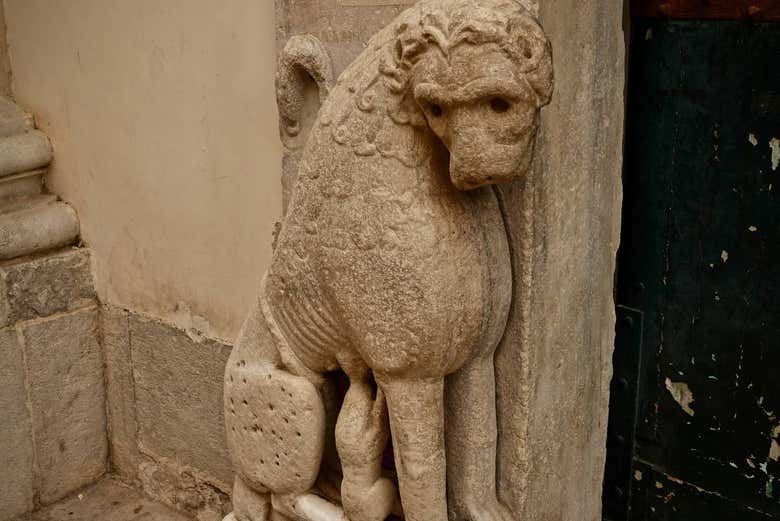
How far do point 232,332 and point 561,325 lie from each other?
1202 millimetres

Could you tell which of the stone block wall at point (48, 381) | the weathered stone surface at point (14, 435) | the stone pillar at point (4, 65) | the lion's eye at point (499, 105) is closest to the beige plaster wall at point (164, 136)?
the stone pillar at point (4, 65)

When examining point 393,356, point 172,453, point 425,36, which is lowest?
point 172,453

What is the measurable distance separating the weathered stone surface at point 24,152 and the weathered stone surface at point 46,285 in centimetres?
29

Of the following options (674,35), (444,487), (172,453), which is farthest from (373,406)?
(172,453)

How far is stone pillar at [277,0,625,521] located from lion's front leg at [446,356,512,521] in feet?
0.13

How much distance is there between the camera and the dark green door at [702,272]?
2.02 m

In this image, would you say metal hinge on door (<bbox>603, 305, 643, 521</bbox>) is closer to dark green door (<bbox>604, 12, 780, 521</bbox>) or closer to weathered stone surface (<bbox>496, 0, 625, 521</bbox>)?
dark green door (<bbox>604, 12, 780, 521</bbox>)

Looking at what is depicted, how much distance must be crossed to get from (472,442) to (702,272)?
0.69 metres

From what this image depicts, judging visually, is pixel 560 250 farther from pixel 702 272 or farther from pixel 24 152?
pixel 24 152

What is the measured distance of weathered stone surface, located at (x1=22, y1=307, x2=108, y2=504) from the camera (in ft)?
10.1

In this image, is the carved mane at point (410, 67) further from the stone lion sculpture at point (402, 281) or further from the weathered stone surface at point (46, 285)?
the weathered stone surface at point (46, 285)

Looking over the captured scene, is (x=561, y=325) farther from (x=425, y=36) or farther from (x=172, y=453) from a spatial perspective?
(x=172, y=453)

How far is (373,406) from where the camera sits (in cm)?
188

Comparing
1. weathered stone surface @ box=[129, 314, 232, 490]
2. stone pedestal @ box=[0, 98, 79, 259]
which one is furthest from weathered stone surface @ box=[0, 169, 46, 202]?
weathered stone surface @ box=[129, 314, 232, 490]
